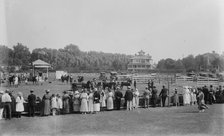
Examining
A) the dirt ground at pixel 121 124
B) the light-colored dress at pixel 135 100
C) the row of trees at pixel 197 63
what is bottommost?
the dirt ground at pixel 121 124

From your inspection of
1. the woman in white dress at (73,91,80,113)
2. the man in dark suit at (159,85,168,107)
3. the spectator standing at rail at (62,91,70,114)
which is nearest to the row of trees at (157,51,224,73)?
the man in dark suit at (159,85,168,107)

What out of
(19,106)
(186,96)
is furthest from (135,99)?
(19,106)

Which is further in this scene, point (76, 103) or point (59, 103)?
point (76, 103)

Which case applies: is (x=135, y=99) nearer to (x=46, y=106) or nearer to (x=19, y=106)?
(x=46, y=106)

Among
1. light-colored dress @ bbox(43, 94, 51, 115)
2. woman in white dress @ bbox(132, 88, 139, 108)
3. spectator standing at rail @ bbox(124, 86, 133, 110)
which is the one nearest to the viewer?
light-colored dress @ bbox(43, 94, 51, 115)

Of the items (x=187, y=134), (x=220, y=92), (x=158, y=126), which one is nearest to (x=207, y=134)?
(x=187, y=134)

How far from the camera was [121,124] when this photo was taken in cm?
1478

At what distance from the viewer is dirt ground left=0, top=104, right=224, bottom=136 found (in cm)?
1306

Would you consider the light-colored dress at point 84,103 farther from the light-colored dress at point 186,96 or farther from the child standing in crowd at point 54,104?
the light-colored dress at point 186,96

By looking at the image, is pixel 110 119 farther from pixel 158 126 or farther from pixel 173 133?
pixel 173 133

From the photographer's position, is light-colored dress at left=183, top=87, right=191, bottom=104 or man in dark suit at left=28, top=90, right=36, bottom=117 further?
light-colored dress at left=183, top=87, right=191, bottom=104

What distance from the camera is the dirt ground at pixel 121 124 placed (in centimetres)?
1306

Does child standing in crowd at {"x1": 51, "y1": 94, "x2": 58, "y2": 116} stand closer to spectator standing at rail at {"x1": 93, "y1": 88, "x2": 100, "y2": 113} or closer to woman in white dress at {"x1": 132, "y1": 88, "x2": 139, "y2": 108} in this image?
spectator standing at rail at {"x1": 93, "y1": 88, "x2": 100, "y2": 113}

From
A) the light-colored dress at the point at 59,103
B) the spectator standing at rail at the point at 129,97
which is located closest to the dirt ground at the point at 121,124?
the light-colored dress at the point at 59,103
